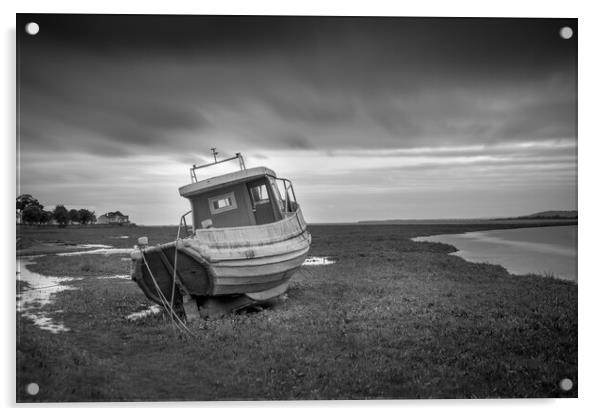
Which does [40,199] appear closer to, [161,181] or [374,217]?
[161,181]

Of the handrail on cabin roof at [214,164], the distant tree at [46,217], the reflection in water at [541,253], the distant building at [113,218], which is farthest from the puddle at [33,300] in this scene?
the reflection in water at [541,253]

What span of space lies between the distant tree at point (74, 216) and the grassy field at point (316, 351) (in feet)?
1.13

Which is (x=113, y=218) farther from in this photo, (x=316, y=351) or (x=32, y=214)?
(x=316, y=351)

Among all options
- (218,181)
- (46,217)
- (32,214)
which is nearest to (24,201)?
(32,214)

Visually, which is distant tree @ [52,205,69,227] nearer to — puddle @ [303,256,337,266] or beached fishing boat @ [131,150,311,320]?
beached fishing boat @ [131,150,311,320]

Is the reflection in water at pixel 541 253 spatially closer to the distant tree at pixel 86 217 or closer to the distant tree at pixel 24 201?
the distant tree at pixel 24 201

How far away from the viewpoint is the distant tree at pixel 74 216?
1030cm

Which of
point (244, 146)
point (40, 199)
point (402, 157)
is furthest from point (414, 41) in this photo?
point (40, 199)

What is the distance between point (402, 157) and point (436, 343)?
4472 mm

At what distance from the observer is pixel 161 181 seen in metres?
10.9

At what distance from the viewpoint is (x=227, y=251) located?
974 centimetres

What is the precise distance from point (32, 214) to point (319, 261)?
44.7ft

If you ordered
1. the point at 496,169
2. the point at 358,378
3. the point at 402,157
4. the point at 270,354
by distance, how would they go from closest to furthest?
1. the point at 358,378
2. the point at 270,354
3. the point at 496,169
4. the point at 402,157

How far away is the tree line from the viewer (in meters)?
8.37
